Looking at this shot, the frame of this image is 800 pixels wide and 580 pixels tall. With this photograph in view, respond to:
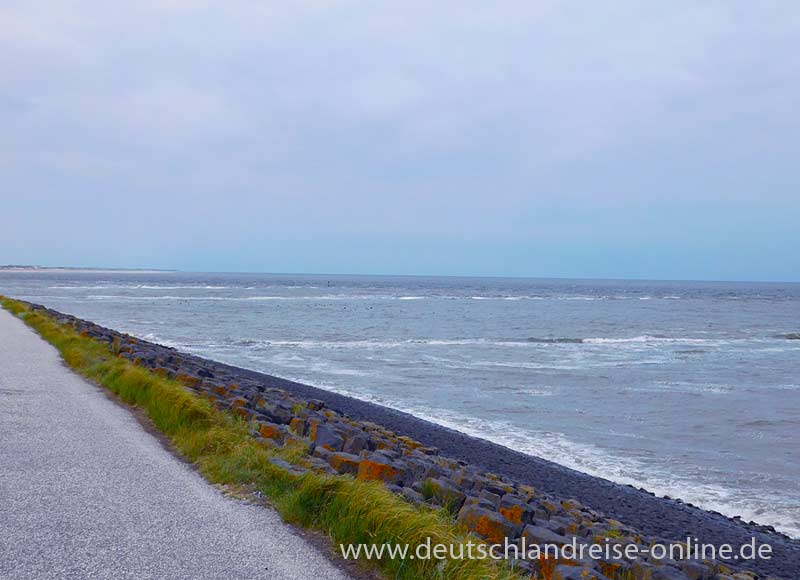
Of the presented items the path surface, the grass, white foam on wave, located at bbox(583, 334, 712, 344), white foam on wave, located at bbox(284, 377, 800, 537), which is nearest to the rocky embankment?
the grass

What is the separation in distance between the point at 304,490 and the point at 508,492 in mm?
3099

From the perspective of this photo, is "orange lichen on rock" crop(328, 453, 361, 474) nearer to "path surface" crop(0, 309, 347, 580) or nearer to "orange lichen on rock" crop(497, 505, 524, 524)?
"path surface" crop(0, 309, 347, 580)

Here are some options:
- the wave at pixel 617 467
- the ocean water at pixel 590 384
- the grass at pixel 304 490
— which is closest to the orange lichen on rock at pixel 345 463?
the grass at pixel 304 490

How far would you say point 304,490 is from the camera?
20.6ft

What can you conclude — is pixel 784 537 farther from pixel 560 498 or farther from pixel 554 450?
pixel 554 450

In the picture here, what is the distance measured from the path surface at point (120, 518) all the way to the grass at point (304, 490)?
0.86 feet

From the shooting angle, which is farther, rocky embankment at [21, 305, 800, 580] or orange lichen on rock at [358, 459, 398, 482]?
orange lichen on rock at [358, 459, 398, 482]

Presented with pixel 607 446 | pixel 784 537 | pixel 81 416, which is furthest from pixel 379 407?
pixel 784 537

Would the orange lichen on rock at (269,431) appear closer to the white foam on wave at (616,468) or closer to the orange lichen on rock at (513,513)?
the orange lichen on rock at (513,513)

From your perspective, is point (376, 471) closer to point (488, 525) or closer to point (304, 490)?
point (304, 490)

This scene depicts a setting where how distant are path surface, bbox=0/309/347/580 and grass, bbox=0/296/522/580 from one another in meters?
0.26

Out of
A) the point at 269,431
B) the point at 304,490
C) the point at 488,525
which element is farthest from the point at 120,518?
the point at 269,431

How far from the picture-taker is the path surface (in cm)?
499

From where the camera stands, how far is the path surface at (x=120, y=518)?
499 centimetres
